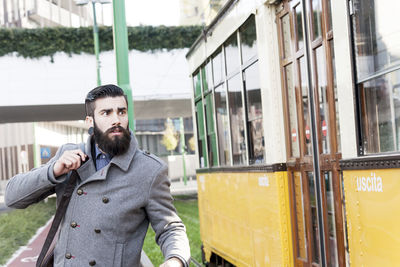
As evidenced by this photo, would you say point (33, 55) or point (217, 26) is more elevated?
point (33, 55)

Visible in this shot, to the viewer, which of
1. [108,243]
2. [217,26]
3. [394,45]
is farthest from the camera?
[217,26]

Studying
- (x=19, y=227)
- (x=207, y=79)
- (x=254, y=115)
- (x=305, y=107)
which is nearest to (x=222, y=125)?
(x=207, y=79)

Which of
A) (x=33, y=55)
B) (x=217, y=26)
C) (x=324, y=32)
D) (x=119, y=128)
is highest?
(x=33, y=55)

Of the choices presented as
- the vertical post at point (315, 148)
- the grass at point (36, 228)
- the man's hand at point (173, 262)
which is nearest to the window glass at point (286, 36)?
the vertical post at point (315, 148)

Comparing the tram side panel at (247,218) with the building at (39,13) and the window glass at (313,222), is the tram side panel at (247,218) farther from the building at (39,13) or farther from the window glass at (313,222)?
the building at (39,13)

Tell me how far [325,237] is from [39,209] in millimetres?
16277

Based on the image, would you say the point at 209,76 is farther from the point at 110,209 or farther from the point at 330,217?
the point at 110,209

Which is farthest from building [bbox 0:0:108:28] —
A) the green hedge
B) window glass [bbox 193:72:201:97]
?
window glass [bbox 193:72:201:97]

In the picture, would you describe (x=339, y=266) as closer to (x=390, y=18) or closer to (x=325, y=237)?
(x=325, y=237)

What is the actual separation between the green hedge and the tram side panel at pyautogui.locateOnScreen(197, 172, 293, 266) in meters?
13.1

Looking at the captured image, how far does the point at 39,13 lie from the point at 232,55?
3856 cm

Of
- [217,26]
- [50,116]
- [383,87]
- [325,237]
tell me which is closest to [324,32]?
[383,87]

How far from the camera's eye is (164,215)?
94.3 inches

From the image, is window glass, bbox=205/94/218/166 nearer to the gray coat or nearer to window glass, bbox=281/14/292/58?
window glass, bbox=281/14/292/58
